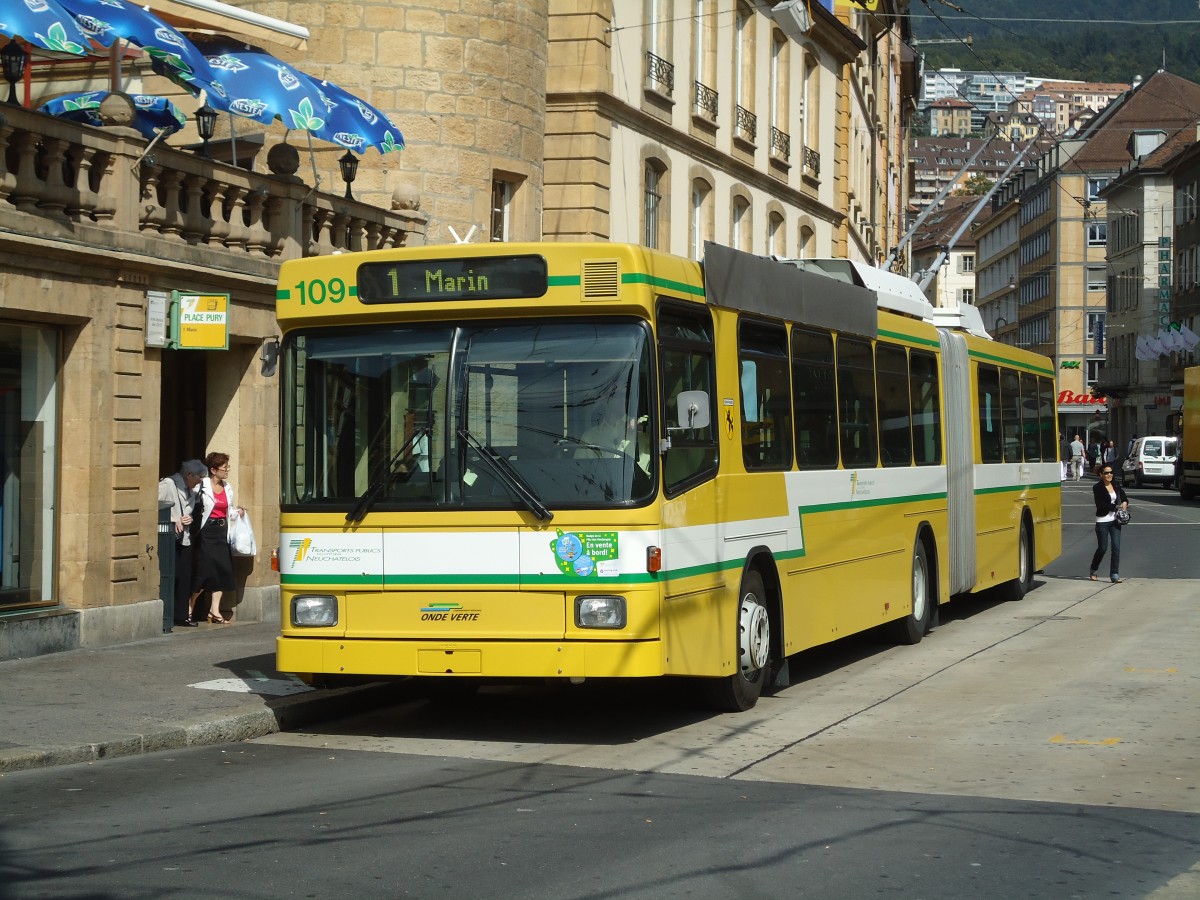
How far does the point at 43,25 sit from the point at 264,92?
3814 mm

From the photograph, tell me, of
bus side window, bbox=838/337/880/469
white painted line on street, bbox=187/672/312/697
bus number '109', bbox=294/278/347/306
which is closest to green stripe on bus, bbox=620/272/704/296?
bus number '109', bbox=294/278/347/306

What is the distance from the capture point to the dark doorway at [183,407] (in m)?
18.5

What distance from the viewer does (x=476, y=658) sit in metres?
10.2

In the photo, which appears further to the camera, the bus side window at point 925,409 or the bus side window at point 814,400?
the bus side window at point 925,409

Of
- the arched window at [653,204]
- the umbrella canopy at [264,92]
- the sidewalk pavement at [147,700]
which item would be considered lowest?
the sidewalk pavement at [147,700]

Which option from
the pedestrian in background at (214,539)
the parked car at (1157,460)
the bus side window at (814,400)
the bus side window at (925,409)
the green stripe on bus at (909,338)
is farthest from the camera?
the parked car at (1157,460)

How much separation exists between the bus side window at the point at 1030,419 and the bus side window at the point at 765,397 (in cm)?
932

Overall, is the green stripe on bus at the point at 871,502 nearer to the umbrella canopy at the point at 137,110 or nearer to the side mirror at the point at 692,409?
the side mirror at the point at 692,409

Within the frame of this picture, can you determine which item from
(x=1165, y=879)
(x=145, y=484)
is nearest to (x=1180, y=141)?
(x=145, y=484)

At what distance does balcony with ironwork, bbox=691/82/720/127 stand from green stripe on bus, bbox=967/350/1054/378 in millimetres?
9833

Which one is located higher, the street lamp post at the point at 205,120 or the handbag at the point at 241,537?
the street lamp post at the point at 205,120

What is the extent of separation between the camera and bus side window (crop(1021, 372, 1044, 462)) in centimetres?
2122

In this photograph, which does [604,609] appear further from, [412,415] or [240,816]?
[240,816]

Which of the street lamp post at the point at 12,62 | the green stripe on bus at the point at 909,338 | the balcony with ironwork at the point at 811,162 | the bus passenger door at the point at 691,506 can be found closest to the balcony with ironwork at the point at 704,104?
the balcony with ironwork at the point at 811,162
